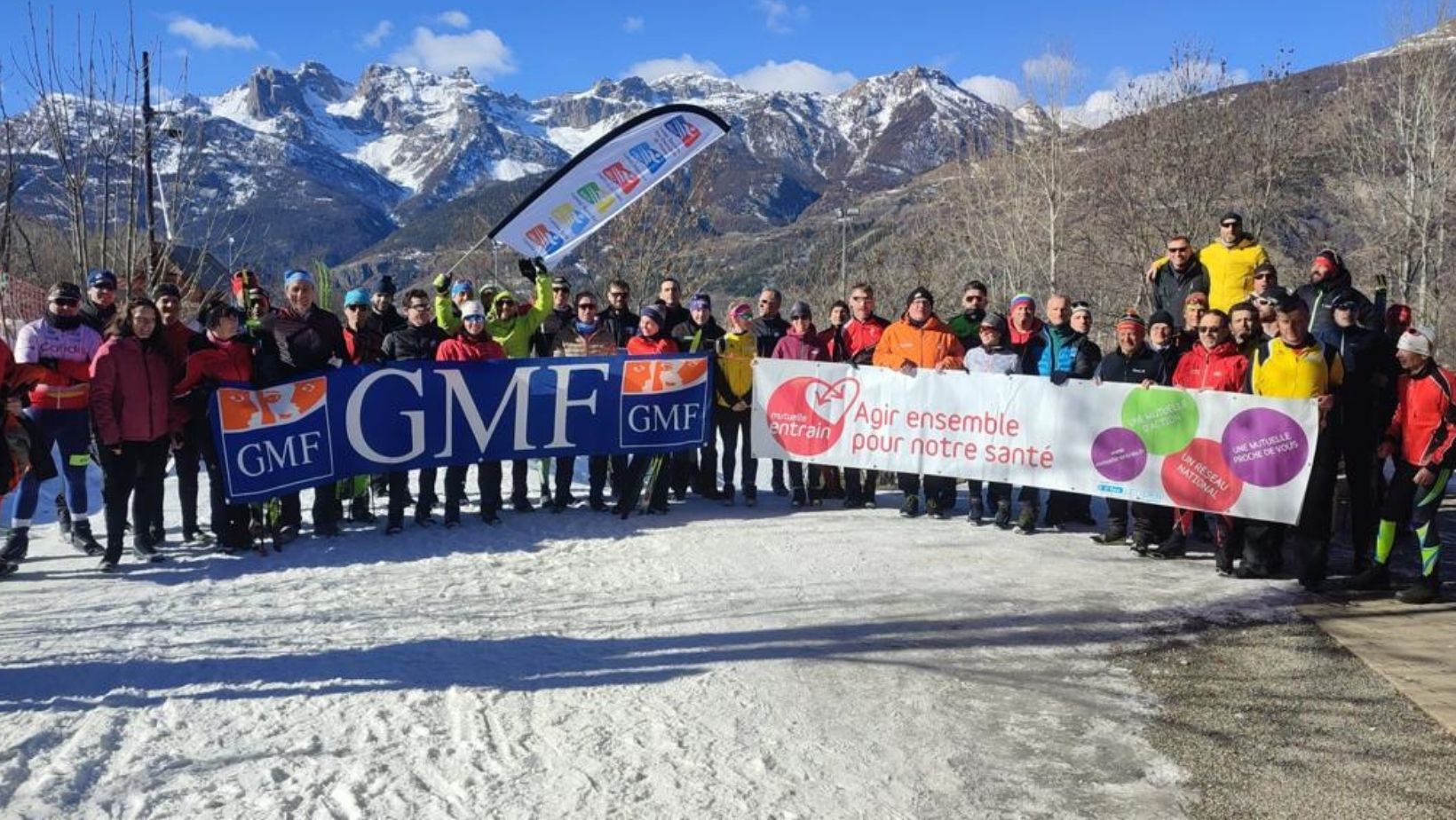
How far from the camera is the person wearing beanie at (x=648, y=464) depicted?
351 inches

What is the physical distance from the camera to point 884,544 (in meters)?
7.82

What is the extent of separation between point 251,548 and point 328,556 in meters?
0.70

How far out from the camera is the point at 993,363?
8531mm

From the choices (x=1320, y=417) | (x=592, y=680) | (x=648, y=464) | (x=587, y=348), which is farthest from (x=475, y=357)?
(x=1320, y=417)

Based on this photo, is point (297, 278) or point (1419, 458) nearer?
point (1419, 458)

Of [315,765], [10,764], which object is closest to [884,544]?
[315,765]

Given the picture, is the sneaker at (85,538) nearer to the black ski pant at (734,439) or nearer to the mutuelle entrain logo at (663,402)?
the mutuelle entrain logo at (663,402)

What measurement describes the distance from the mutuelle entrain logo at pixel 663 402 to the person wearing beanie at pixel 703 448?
243mm

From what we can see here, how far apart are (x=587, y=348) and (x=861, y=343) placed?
2.79 m

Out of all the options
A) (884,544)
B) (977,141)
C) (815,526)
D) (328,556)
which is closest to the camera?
(328,556)

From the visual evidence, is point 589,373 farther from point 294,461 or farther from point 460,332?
point 294,461

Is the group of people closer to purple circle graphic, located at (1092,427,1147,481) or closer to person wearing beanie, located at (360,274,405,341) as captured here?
person wearing beanie, located at (360,274,405,341)

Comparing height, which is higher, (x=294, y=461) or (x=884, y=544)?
(x=294, y=461)

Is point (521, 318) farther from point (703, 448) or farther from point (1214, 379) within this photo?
point (1214, 379)
